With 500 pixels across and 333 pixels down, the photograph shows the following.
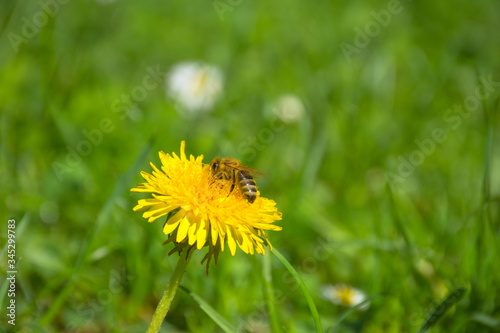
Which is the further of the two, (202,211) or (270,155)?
(270,155)

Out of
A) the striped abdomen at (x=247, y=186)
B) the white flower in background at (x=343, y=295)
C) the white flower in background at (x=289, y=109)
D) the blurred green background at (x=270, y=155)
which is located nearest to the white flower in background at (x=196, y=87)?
the blurred green background at (x=270, y=155)

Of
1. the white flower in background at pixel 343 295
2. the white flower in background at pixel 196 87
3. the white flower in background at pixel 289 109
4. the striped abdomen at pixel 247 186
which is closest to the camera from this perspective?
the striped abdomen at pixel 247 186

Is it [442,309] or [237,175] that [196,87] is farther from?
[442,309]

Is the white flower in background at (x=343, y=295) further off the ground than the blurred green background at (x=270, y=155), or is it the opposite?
the blurred green background at (x=270, y=155)

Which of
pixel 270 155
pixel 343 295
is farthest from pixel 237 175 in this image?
pixel 270 155

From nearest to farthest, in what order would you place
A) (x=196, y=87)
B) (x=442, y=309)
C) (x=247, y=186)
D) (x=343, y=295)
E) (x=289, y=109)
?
(x=247, y=186) < (x=442, y=309) < (x=343, y=295) < (x=289, y=109) < (x=196, y=87)

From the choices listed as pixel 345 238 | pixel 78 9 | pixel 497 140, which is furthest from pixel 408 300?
pixel 78 9

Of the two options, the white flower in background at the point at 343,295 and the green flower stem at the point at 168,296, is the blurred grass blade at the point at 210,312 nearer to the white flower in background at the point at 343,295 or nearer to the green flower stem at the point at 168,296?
the green flower stem at the point at 168,296
